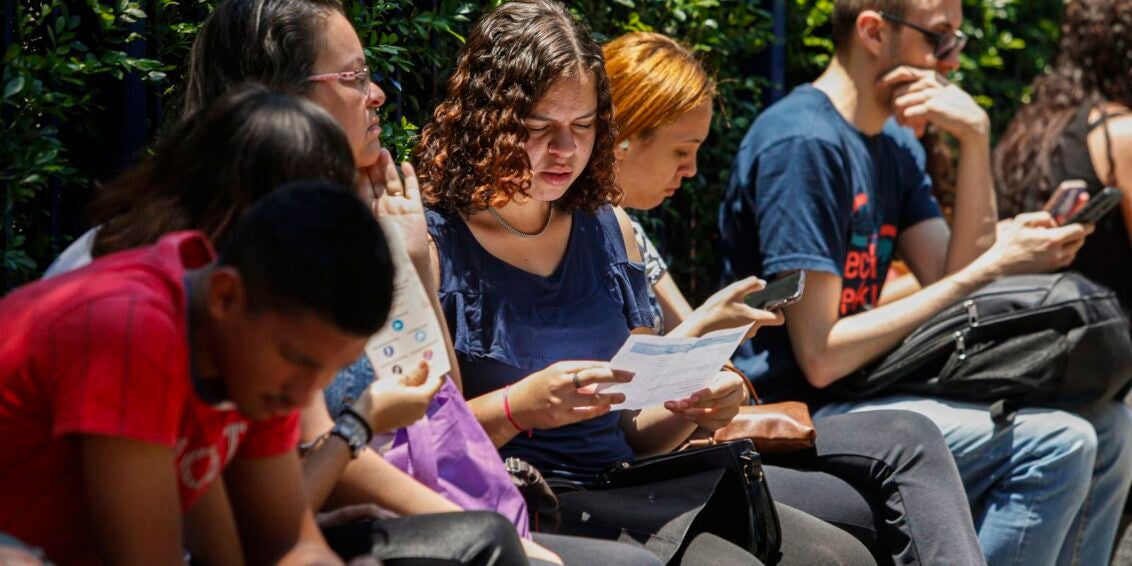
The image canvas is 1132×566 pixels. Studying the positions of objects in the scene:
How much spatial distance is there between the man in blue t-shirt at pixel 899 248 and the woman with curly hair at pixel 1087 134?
0.54 meters

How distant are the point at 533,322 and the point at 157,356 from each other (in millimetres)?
1464

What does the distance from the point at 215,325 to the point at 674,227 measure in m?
3.01

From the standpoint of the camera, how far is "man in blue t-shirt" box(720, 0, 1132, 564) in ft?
13.2

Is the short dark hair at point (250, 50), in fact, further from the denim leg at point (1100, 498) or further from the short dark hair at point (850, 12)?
the denim leg at point (1100, 498)

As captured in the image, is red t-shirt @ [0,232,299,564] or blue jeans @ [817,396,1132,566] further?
blue jeans @ [817,396,1132,566]

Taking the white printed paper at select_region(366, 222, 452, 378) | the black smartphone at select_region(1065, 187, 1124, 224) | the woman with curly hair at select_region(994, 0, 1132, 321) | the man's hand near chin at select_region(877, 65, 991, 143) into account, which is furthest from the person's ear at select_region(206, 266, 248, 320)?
the woman with curly hair at select_region(994, 0, 1132, 321)

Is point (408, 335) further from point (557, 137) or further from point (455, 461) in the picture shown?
point (557, 137)

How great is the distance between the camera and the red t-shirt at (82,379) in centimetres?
183

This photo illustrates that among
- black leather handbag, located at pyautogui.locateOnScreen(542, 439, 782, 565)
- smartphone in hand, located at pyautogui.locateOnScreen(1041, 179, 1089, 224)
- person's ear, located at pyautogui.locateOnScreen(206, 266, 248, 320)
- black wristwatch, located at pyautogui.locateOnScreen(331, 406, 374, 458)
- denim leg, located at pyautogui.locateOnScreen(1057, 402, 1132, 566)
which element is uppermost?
person's ear, located at pyautogui.locateOnScreen(206, 266, 248, 320)

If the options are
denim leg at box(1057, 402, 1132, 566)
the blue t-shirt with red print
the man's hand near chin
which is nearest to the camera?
the blue t-shirt with red print

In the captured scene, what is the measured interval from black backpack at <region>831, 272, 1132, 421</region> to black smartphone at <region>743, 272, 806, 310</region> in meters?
0.66

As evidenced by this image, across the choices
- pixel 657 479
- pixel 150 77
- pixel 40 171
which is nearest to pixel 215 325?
pixel 40 171

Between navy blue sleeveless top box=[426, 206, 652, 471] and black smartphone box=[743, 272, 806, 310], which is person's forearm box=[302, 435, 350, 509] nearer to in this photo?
navy blue sleeveless top box=[426, 206, 652, 471]

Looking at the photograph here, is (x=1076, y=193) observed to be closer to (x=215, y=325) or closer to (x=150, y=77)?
(x=150, y=77)
